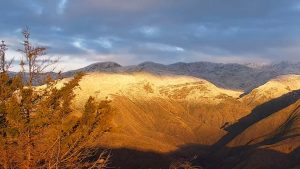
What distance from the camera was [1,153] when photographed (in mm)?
19578

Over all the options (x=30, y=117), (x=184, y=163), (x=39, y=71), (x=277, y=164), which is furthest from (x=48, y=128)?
(x=277, y=164)

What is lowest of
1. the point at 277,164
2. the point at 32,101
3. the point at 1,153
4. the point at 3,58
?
the point at 277,164

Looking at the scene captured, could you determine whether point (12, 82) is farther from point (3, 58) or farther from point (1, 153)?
point (1, 153)

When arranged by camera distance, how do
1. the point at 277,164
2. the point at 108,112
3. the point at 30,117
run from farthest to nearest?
the point at 277,164 → the point at 108,112 → the point at 30,117

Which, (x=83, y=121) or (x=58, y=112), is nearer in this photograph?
(x=58, y=112)

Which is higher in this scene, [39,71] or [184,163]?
[39,71]

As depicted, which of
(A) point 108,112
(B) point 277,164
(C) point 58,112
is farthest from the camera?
(B) point 277,164

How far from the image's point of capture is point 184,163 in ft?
48.5

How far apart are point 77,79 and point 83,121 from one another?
2.54 m

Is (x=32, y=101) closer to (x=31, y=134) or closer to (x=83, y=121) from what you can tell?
(x=31, y=134)

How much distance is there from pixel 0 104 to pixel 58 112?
302cm

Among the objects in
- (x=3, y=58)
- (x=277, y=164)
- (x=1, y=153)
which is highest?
(x=3, y=58)

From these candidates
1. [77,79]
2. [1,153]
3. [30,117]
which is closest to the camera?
[1,153]

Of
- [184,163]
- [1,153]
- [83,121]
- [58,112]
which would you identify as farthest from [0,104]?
[184,163]
